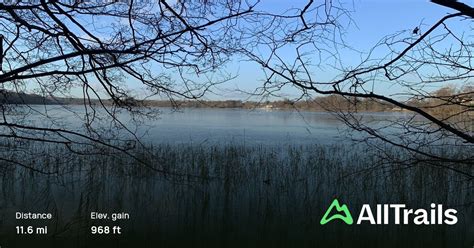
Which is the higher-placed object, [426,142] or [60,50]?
[60,50]

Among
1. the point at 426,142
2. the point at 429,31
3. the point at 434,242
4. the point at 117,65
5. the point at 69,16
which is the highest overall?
the point at 69,16

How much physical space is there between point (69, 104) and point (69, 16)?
2.43ft

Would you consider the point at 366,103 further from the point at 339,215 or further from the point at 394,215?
the point at 394,215

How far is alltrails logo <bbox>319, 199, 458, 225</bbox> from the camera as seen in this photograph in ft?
18.4

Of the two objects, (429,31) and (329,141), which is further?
(329,141)

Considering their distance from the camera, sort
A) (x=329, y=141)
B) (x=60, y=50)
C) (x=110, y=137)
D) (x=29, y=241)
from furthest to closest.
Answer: (x=329, y=141) < (x=29, y=241) < (x=110, y=137) < (x=60, y=50)

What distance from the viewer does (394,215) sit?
19.2 feet

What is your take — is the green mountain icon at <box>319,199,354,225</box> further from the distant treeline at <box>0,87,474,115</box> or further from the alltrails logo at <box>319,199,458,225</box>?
the distant treeline at <box>0,87,474,115</box>

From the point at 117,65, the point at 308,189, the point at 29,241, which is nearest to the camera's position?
the point at 117,65

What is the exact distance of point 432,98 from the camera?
213 centimetres

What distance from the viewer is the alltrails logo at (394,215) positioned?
5613mm

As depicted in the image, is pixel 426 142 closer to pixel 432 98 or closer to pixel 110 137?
pixel 432 98

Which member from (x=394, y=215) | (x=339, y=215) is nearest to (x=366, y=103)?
(x=339, y=215)

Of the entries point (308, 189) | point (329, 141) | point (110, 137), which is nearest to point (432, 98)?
point (110, 137)
